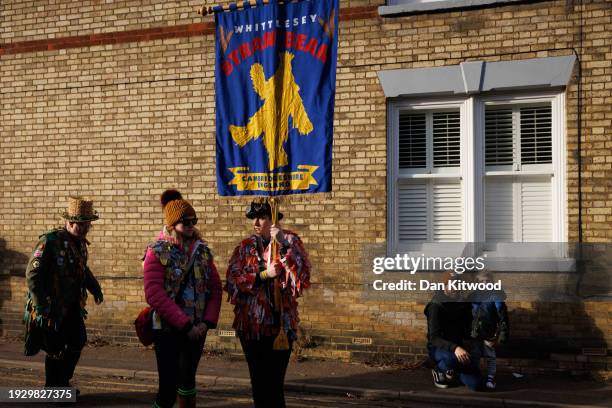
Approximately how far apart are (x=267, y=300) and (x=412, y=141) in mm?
4167

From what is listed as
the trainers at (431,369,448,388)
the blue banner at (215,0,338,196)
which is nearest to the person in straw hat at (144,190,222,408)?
the blue banner at (215,0,338,196)

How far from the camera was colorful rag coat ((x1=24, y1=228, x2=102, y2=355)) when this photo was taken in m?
6.06

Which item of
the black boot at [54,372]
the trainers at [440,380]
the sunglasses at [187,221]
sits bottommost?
the trainers at [440,380]

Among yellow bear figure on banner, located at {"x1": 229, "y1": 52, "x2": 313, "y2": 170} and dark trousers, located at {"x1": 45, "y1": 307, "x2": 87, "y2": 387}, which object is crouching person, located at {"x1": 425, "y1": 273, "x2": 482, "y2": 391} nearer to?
yellow bear figure on banner, located at {"x1": 229, "y1": 52, "x2": 313, "y2": 170}

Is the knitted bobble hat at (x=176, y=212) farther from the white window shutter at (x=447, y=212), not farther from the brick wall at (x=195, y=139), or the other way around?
the white window shutter at (x=447, y=212)

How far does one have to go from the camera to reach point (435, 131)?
8391 mm

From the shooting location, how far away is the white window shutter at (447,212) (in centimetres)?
825

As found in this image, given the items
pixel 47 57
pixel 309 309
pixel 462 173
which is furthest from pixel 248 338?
pixel 47 57

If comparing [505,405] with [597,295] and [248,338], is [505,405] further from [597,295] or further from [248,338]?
[248,338]

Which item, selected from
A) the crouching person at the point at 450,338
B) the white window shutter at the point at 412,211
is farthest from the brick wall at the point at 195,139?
the crouching person at the point at 450,338

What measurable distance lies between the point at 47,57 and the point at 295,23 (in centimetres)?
539

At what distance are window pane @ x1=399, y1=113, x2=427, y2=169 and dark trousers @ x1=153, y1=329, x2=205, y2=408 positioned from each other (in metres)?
4.51

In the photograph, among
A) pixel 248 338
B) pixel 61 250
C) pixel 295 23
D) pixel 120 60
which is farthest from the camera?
pixel 120 60

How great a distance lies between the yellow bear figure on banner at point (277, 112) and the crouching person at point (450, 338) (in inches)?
105
